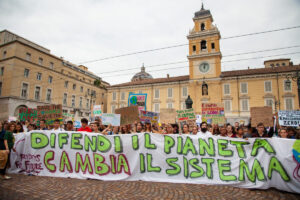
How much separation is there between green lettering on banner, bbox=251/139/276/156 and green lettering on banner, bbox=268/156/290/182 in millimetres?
213

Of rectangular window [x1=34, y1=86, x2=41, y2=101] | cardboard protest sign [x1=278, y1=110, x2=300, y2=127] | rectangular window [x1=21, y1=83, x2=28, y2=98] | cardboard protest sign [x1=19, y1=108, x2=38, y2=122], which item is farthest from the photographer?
rectangular window [x1=34, y1=86, x2=41, y2=101]

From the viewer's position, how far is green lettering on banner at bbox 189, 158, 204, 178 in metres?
5.22

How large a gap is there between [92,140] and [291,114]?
8537mm

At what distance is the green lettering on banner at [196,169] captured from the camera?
5.22 metres

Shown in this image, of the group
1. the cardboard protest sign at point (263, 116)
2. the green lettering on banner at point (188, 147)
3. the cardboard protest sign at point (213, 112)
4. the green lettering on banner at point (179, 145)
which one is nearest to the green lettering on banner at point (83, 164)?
the green lettering on banner at point (179, 145)

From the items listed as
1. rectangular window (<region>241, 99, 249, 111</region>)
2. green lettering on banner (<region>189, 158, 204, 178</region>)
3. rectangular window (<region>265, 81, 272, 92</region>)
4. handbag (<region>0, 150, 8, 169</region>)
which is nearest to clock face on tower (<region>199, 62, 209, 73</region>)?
rectangular window (<region>241, 99, 249, 111</region>)

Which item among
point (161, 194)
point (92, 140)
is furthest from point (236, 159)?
point (92, 140)

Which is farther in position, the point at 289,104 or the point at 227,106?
the point at 227,106

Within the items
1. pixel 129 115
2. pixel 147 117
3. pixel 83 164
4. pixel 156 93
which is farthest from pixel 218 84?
pixel 83 164

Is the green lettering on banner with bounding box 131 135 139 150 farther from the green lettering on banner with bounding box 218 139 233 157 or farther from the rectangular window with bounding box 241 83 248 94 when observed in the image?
the rectangular window with bounding box 241 83 248 94

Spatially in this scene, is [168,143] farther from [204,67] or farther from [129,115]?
[204,67]

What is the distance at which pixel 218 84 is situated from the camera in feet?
103

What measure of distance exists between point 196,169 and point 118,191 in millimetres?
2287

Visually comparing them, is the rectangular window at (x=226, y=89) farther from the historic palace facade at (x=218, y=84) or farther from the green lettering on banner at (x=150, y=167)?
the green lettering on banner at (x=150, y=167)
